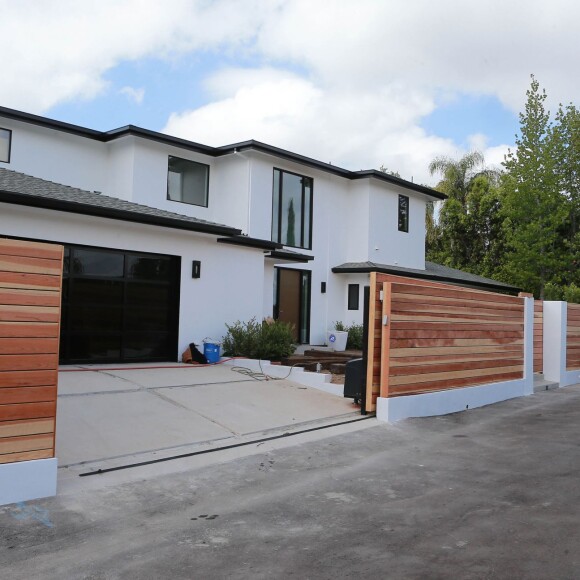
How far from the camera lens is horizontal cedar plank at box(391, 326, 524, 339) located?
886 cm

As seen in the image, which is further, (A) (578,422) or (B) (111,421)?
(A) (578,422)

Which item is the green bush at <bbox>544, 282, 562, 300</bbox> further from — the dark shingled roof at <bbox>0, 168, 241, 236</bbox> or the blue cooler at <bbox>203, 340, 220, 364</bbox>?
the blue cooler at <bbox>203, 340, 220, 364</bbox>

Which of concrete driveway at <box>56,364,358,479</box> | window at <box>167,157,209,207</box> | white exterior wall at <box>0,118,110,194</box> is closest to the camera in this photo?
concrete driveway at <box>56,364,358,479</box>

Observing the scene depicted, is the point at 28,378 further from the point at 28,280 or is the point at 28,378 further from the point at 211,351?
the point at 211,351

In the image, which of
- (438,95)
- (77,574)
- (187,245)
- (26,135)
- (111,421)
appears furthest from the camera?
(438,95)

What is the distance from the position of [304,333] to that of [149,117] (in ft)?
29.2

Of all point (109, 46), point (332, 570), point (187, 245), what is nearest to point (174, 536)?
point (332, 570)

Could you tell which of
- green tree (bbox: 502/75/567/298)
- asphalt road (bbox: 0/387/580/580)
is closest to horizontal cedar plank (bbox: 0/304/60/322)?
asphalt road (bbox: 0/387/580/580)

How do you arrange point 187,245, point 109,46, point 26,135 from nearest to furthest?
point 187,245
point 109,46
point 26,135

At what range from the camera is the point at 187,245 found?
1244cm

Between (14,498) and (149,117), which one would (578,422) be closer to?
(14,498)

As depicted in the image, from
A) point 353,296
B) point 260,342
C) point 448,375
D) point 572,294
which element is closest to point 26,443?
point 448,375

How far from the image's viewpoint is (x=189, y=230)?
1202 cm

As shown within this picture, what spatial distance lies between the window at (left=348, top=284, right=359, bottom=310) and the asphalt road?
502 inches
